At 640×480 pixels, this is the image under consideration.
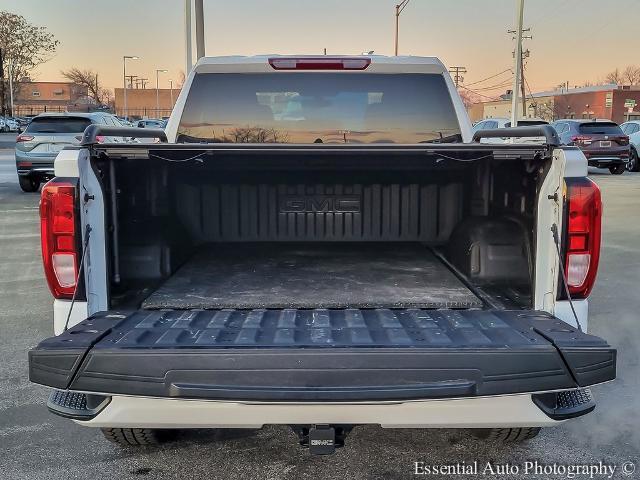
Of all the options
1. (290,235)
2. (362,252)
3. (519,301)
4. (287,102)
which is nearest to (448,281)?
(519,301)

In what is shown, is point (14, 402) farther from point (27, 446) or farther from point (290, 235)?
point (290, 235)

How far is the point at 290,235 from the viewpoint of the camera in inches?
181

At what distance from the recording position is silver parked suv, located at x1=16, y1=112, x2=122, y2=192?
15656mm

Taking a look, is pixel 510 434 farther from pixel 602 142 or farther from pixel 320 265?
pixel 602 142

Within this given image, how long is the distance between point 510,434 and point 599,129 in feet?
68.4

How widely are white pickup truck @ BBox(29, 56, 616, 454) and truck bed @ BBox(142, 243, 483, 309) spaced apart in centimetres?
2

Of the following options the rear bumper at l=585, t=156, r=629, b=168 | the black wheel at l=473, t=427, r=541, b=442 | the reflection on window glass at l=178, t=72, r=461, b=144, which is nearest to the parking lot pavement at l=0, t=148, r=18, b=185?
the reflection on window glass at l=178, t=72, r=461, b=144

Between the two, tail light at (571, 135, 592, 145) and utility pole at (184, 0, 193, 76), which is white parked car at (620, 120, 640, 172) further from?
utility pole at (184, 0, 193, 76)

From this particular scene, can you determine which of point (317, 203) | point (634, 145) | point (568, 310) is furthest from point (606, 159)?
point (568, 310)

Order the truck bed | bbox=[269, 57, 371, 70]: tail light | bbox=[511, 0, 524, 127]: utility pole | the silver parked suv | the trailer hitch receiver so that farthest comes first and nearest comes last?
bbox=[511, 0, 524, 127]: utility pole < the silver parked suv < bbox=[269, 57, 371, 70]: tail light < the truck bed < the trailer hitch receiver

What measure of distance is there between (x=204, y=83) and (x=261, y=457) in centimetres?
244

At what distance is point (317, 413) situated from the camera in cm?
258

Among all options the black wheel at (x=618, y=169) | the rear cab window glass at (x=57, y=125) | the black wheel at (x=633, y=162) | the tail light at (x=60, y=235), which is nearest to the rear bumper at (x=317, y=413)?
the tail light at (x=60, y=235)

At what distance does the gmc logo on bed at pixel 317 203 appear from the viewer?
4.48m
